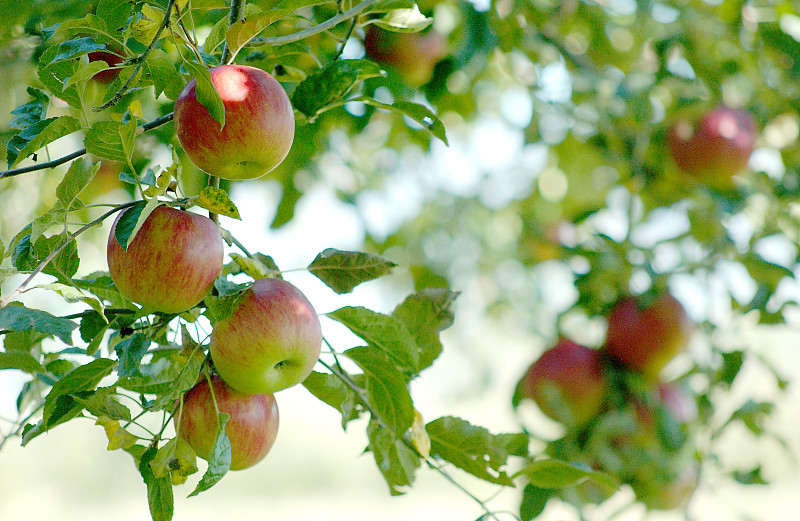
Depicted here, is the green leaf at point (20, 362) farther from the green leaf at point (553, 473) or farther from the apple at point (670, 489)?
the apple at point (670, 489)

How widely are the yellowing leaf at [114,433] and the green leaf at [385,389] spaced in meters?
0.20

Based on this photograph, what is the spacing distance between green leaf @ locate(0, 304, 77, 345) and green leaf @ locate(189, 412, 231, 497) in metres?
0.14

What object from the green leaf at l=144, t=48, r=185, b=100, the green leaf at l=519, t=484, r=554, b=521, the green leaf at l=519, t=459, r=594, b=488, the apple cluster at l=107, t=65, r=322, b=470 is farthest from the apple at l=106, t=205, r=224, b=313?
the green leaf at l=519, t=484, r=554, b=521

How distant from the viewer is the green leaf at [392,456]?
2.31ft

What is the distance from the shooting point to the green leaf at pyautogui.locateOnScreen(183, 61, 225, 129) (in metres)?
0.52

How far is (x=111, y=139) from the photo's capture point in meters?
0.54

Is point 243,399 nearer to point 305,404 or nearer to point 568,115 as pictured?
point 568,115

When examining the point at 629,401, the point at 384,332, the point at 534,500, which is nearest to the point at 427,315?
the point at 384,332

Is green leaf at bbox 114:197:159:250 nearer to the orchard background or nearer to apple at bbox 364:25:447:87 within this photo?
the orchard background

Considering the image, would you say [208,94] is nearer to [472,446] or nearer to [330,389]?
[330,389]

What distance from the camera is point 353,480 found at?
6.33m

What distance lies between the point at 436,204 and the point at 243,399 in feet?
6.89

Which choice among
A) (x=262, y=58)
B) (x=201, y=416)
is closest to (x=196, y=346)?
(x=201, y=416)

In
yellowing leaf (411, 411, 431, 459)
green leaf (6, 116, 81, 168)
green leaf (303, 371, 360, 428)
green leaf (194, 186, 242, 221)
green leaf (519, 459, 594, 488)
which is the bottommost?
green leaf (519, 459, 594, 488)
